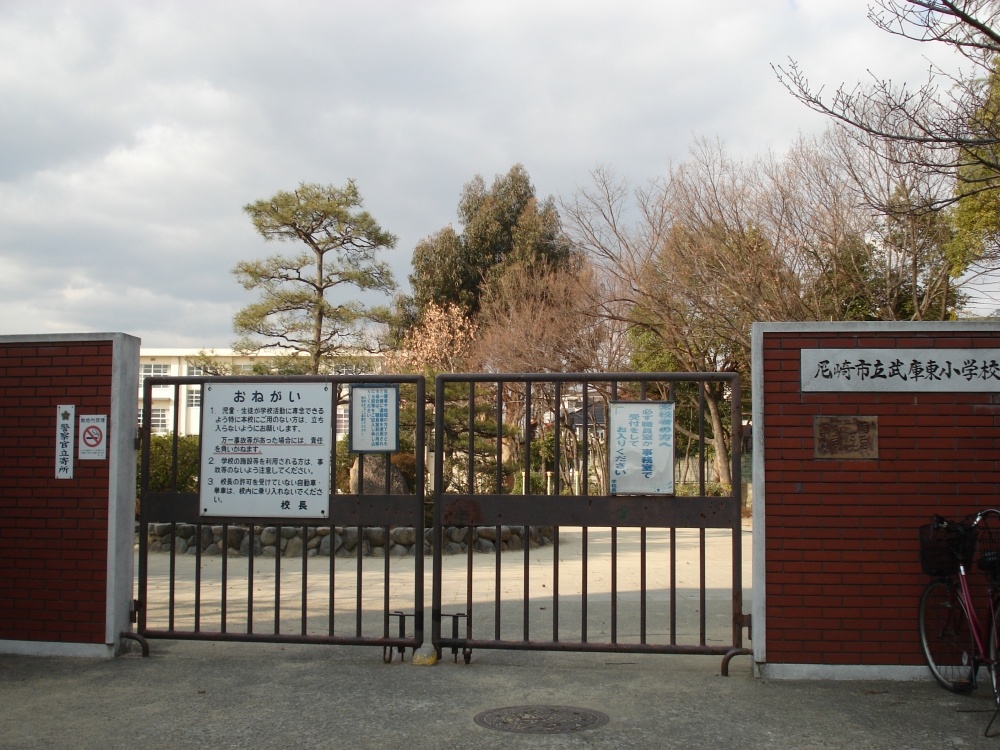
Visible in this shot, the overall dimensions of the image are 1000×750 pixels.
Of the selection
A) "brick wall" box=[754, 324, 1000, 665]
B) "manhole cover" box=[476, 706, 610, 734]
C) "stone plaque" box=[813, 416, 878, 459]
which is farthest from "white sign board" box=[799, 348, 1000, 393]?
"manhole cover" box=[476, 706, 610, 734]

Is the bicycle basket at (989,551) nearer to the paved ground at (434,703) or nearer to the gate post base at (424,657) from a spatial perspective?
the paved ground at (434,703)

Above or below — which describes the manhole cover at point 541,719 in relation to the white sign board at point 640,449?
below

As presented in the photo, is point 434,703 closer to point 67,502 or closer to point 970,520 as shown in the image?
point 67,502

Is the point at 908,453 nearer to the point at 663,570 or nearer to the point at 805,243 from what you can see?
the point at 663,570

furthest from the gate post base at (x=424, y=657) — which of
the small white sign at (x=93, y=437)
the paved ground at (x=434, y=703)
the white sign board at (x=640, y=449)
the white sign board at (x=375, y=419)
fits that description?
the small white sign at (x=93, y=437)

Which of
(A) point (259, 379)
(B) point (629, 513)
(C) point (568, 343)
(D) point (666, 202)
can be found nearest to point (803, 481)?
(B) point (629, 513)

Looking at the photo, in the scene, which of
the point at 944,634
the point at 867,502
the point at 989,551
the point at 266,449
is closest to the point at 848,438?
the point at 867,502

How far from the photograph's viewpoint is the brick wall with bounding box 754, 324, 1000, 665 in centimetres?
604

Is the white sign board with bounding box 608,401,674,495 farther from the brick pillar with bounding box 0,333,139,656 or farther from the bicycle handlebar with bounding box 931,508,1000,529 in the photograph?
the brick pillar with bounding box 0,333,139,656

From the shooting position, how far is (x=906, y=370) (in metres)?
6.13

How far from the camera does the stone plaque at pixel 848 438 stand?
242 inches

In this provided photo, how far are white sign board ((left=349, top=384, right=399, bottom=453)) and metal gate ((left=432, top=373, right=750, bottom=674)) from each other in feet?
1.05

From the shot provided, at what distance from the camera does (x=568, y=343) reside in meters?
27.2

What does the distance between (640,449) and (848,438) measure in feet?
4.53
